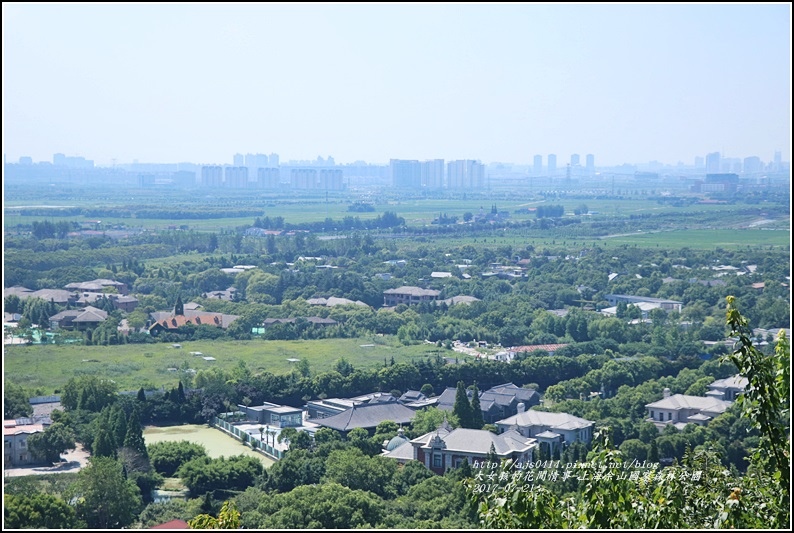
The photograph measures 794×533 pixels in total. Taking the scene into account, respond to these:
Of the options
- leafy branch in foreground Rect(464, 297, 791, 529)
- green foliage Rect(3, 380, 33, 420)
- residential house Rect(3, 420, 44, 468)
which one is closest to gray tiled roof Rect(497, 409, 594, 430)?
residential house Rect(3, 420, 44, 468)

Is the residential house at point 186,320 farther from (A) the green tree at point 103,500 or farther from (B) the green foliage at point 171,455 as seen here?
(A) the green tree at point 103,500

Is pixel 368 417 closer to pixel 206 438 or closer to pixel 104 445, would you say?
pixel 206 438

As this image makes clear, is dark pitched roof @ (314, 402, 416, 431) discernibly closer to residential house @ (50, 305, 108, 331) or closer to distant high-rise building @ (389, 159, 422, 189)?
residential house @ (50, 305, 108, 331)

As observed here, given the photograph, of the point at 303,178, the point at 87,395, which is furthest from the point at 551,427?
the point at 303,178

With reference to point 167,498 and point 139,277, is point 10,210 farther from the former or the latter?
point 167,498

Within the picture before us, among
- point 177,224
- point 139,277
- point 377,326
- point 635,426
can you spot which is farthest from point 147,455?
point 177,224
